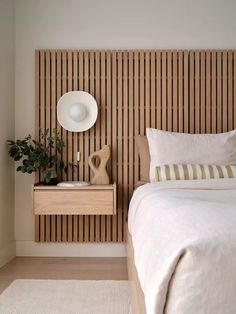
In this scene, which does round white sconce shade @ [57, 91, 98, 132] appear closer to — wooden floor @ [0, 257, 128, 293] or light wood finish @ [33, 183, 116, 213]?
light wood finish @ [33, 183, 116, 213]

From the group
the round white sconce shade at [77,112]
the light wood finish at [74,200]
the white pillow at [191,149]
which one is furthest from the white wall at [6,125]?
the white pillow at [191,149]

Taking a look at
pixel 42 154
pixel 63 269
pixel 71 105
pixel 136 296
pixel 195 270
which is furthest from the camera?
pixel 71 105

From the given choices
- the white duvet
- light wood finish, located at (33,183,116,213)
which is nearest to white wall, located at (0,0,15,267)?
light wood finish, located at (33,183,116,213)

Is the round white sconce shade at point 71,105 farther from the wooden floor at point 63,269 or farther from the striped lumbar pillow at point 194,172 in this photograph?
the wooden floor at point 63,269

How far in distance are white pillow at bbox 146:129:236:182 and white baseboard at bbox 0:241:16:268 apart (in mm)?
1549

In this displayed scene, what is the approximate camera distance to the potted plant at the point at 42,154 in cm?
333

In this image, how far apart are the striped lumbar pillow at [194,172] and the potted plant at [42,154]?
1038 mm

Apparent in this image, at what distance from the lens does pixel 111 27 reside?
12.1 ft

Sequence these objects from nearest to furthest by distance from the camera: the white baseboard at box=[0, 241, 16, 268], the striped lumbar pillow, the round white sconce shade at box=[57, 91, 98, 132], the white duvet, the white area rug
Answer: the white duvet < the white area rug < the striped lumbar pillow < the white baseboard at box=[0, 241, 16, 268] < the round white sconce shade at box=[57, 91, 98, 132]

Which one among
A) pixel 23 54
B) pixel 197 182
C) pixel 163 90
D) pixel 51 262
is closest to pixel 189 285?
pixel 197 182

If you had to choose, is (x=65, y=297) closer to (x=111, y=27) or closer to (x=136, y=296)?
(x=136, y=296)

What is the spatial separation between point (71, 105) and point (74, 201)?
98cm

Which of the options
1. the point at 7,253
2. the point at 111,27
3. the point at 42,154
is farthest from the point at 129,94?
the point at 7,253

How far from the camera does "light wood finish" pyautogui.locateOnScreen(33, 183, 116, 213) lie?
3.19 m
